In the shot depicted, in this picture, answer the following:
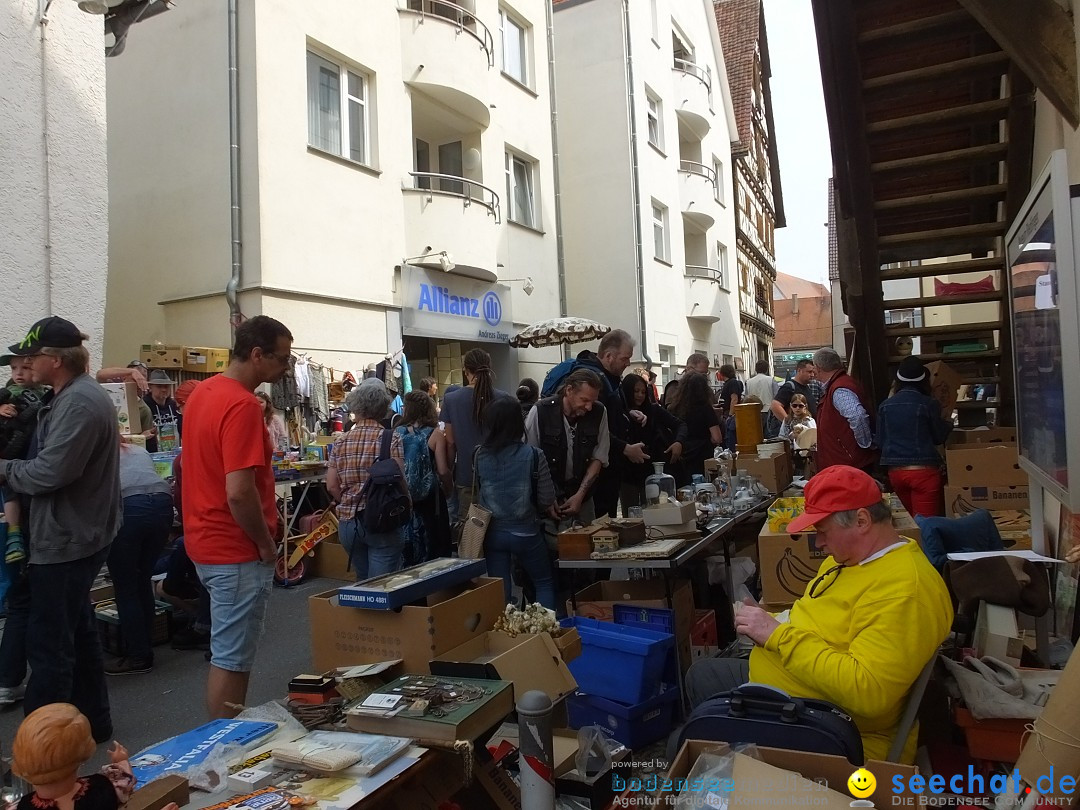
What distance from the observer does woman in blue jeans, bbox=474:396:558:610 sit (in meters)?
4.84

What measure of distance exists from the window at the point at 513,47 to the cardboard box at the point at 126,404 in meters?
10.1

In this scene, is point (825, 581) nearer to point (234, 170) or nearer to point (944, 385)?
point (944, 385)

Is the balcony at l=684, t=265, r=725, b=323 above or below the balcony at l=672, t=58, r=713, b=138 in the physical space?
below

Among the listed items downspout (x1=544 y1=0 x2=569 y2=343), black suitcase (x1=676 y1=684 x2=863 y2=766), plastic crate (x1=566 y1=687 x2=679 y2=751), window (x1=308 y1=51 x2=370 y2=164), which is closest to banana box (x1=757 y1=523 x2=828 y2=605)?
plastic crate (x1=566 y1=687 x2=679 y2=751)

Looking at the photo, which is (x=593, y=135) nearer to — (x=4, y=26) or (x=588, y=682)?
(x=4, y=26)

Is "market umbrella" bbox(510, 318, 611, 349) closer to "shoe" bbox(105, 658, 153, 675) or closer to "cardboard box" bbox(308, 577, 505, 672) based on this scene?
"shoe" bbox(105, 658, 153, 675)

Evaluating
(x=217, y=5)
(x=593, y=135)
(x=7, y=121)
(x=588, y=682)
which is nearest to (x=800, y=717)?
(x=588, y=682)

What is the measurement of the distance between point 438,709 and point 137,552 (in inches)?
142

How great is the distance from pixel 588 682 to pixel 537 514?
1.35 meters

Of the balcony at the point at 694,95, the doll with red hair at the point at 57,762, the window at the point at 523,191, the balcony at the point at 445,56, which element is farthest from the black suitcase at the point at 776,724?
the balcony at the point at 694,95

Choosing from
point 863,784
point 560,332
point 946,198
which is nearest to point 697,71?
point 560,332

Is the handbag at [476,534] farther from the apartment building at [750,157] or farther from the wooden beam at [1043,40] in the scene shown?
the apartment building at [750,157]

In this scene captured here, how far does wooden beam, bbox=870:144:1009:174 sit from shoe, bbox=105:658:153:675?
6.36 metres

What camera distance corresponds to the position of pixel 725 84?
2628cm
